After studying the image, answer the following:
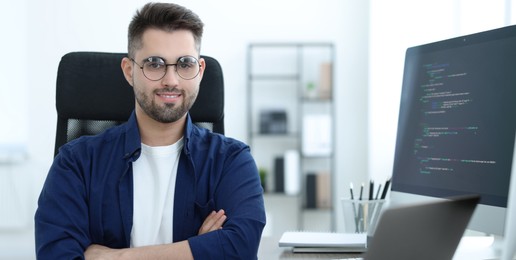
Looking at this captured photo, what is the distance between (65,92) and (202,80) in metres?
0.39

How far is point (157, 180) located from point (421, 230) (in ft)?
2.95

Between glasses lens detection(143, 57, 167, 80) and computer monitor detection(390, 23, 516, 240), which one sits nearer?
computer monitor detection(390, 23, 516, 240)

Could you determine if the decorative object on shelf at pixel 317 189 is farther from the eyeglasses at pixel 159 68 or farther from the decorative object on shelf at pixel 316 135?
the eyeglasses at pixel 159 68

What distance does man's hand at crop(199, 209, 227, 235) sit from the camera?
1.54 m

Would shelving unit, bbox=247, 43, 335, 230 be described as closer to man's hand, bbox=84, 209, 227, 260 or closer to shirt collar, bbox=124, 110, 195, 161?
shirt collar, bbox=124, 110, 195, 161

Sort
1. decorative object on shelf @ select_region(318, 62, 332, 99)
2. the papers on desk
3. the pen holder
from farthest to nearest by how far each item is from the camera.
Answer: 1. decorative object on shelf @ select_region(318, 62, 332, 99)
2. the pen holder
3. the papers on desk

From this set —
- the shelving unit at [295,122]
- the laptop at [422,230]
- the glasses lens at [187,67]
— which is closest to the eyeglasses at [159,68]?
the glasses lens at [187,67]

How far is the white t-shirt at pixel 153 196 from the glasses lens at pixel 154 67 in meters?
0.19

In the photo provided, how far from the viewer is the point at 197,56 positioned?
1.62 m

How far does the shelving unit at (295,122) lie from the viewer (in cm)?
450

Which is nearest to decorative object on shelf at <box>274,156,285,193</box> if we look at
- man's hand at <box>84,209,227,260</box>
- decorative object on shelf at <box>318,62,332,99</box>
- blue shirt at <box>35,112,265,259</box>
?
decorative object on shelf at <box>318,62,332,99</box>

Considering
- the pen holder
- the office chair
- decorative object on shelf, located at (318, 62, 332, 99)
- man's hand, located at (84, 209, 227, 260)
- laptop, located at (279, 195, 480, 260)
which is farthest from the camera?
decorative object on shelf, located at (318, 62, 332, 99)

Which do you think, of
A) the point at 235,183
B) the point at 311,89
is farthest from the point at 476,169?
the point at 311,89

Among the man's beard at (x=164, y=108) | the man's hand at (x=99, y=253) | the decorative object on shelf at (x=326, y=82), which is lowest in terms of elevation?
the man's hand at (x=99, y=253)
